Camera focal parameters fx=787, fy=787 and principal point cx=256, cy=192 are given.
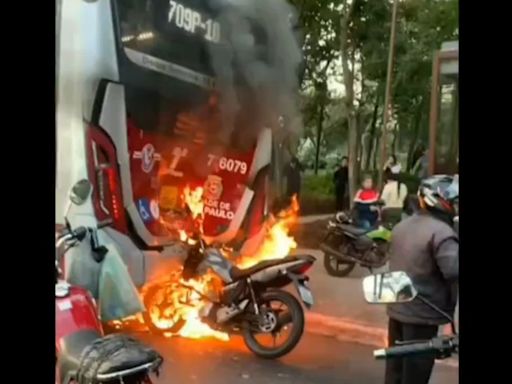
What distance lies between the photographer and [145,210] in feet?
7.54

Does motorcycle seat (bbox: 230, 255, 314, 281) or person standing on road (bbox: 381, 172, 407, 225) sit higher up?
person standing on road (bbox: 381, 172, 407, 225)

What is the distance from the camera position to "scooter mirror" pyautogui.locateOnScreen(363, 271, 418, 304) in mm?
2131

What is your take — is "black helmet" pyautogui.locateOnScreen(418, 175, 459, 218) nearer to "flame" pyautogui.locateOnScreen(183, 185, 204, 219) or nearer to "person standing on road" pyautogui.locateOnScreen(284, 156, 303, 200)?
"person standing on road" pyautogui.locateOnScreen(284, 156, 303, 200)

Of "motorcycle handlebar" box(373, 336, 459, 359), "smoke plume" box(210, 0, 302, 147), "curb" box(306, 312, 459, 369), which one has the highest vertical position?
"smoke plume" box(210, 0, 302, 147)

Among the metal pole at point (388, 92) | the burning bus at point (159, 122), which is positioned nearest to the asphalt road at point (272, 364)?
the burning bus at point (159, 122)

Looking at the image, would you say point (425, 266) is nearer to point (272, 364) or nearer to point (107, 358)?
point (272, 364)

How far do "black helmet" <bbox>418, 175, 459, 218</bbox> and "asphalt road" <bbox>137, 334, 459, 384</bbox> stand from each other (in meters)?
0.43

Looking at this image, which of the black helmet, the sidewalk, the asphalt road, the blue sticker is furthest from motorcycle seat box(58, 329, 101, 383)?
the black helmet

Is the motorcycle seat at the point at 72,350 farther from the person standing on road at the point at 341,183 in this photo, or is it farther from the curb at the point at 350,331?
the person standing on road at the point at 341,183

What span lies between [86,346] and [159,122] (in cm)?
70

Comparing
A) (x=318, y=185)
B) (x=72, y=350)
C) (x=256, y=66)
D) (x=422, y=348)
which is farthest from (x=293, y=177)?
(x=72, y=350)

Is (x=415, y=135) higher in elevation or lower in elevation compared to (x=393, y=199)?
higher

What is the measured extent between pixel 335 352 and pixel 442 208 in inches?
19.5
